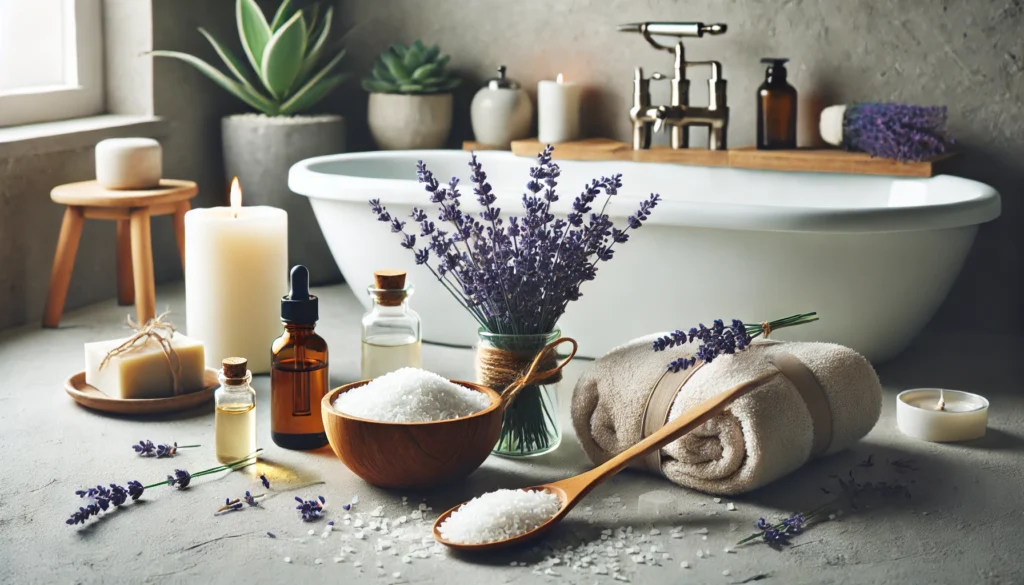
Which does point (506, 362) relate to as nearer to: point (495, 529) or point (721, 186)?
point (495, 529)

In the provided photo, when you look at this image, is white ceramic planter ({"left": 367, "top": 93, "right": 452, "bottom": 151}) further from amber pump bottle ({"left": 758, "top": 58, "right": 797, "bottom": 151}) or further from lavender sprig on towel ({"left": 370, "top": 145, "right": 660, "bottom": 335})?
lavender sprig on towel ({"left": 370, "top": 145, "right": 660, "bottom": 335})

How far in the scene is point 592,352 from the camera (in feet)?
8.53

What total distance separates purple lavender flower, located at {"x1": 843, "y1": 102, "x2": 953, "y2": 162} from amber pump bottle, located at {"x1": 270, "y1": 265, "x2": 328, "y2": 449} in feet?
5.19

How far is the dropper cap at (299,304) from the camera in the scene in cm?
185

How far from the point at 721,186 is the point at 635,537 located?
5.42 ft

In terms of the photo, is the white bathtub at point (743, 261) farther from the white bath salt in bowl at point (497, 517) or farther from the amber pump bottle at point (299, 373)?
the white bath salt in bowl at point (497, 517)

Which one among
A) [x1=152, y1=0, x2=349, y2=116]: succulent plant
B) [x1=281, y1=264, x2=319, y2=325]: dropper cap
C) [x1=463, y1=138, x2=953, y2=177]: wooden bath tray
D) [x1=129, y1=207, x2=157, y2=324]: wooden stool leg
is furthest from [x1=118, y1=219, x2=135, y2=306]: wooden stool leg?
[x1=281, y1=264, x2=319, y2=325]: dropper cap

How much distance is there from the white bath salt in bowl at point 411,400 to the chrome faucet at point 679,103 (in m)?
1.56

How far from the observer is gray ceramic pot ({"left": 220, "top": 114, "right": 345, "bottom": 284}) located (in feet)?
10.9

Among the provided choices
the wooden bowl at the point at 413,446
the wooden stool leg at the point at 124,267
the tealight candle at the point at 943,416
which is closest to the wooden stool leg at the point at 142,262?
the wooden stool leg at the point at 124,267

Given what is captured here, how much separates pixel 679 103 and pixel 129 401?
1713 millimetres

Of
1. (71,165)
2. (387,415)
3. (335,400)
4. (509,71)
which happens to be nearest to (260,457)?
→ (335,400)

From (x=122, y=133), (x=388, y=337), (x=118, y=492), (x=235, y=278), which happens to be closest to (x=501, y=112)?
(x=122, y=133)

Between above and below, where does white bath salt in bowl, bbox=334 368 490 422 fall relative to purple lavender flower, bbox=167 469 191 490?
above
